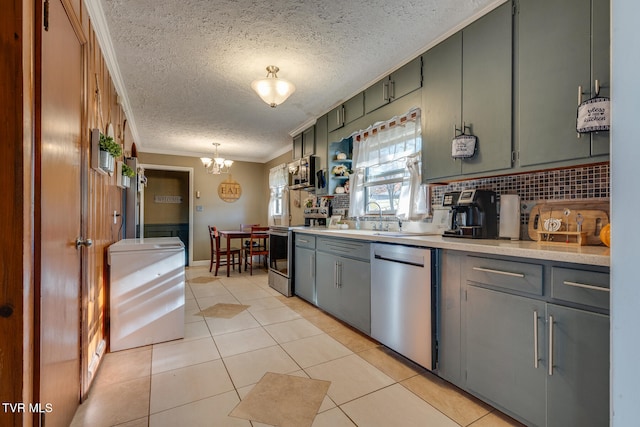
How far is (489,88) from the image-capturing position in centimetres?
192

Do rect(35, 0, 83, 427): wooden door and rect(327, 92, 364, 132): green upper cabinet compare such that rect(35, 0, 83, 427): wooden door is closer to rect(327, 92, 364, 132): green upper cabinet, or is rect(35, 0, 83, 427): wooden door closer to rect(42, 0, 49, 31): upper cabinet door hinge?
rect(42, 0, 49, 31): upper cabinet door hinge

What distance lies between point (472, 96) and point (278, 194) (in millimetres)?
4480

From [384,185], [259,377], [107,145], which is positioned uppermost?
[107,145]

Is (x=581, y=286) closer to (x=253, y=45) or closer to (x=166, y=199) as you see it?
(x=253, y=45)

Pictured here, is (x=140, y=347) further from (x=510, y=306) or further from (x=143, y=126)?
(x=143, y=126)

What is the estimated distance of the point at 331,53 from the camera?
246 cm

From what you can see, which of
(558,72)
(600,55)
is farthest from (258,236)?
(600,55)

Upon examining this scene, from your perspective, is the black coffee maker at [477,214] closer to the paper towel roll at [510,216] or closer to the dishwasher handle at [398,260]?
the paper towel roll at [510,216]

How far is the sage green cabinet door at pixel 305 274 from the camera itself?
3340 mm

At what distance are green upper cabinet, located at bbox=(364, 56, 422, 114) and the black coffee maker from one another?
1050mm

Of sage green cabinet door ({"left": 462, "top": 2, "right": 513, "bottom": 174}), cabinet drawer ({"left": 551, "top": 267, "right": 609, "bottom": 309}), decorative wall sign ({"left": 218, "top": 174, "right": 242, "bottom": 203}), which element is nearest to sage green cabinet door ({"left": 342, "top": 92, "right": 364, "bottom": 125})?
sage green cabinet door ({"left": 462, "top": 2, "right": 513, "bottom": 174})

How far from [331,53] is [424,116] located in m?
0.94

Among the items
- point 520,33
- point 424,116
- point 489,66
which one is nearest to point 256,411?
point 424,116

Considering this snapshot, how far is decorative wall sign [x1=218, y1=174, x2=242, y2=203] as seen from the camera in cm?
646
